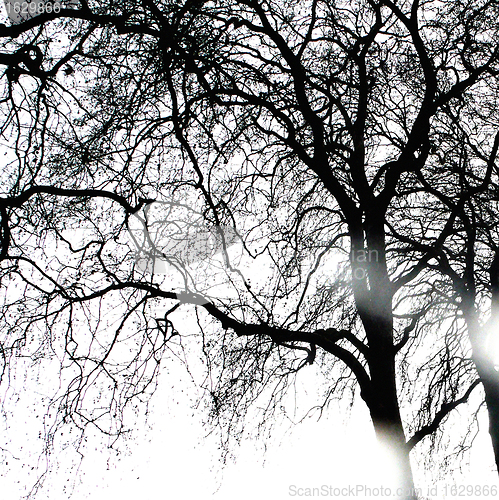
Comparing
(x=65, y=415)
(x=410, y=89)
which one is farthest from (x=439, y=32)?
(x=65, y=415)

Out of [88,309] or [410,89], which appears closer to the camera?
[88,309]

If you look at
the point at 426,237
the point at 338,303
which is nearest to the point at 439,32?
the point at 426,237

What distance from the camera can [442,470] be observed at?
8711mm

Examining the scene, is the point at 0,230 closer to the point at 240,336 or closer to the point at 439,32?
the point at 240,336

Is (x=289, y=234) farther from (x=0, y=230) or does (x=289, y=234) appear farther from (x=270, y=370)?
(x=0, y=230)

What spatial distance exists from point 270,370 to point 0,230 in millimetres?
3460

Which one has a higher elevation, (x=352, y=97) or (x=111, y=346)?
(x=352, y=97)

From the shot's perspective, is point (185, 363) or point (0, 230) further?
point (185, 363)

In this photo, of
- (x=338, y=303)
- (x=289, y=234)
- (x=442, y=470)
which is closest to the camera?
(x=289, y=234)

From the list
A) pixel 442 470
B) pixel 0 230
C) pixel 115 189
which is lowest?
pixel 442 470

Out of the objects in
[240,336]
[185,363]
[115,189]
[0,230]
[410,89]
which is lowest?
[185,363]

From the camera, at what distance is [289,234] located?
24.1 ft

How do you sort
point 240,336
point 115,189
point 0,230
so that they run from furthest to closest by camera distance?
point 240,336, point 115,189, point 0,230

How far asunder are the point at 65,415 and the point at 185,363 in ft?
3.86
